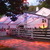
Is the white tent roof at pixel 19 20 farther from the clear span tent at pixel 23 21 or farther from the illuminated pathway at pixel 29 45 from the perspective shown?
the illuminated pathway at pixel 29 45

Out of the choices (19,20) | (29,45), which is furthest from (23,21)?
(29,45)

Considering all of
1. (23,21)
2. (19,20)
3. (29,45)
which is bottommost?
(29,45)

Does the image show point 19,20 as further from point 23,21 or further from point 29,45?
point 29,45

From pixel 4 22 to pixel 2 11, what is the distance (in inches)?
761

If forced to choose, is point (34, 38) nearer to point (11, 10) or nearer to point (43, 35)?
point (43, 35)

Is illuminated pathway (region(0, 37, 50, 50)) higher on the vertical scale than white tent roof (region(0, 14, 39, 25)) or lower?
lower

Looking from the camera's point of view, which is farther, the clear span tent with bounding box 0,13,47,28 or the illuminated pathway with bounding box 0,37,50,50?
the clear span tent with bounding box 0,13,47,28

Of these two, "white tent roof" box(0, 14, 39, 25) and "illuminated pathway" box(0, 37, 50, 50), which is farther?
"white tent roof" box(0, 14, 39, 25)

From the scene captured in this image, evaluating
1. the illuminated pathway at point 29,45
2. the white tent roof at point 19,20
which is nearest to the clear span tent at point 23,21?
the white tent roof at point 19,20

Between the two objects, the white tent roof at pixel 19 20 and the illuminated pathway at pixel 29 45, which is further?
the white tent roof at pixel 19 20

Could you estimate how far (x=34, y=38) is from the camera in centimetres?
2405

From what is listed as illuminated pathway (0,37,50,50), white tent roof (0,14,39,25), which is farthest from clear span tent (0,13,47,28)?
illuminated pathway (0,37,50,50)

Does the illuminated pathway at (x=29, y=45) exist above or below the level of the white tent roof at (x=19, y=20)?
below

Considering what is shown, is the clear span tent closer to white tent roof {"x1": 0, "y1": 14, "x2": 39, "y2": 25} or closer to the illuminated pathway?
white tent roof {"x1": 0, "y1": 14, "x2": 39, "y2": 25}
